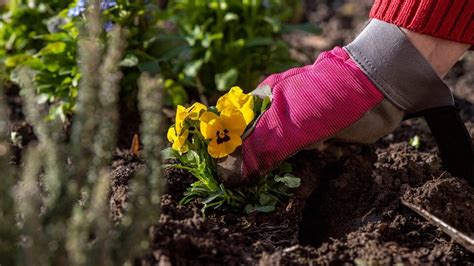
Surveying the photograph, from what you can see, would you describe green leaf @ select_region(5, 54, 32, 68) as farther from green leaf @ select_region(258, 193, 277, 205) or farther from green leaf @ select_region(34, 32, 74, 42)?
green leaf @ select_region(258, 193, 277, 205)

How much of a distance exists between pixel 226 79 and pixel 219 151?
1.14 meters

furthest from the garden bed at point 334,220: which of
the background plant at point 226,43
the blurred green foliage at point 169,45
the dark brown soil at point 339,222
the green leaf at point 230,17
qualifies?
the green leaf at point 230,17

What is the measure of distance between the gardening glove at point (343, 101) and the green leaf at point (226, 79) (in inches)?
39.1

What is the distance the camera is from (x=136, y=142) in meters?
2.89

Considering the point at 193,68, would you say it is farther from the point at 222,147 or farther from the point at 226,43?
the point at 222,147

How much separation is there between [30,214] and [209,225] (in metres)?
0.64

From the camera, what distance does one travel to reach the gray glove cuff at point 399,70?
233cm

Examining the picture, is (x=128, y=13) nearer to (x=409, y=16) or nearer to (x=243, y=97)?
(x=243, y=97)

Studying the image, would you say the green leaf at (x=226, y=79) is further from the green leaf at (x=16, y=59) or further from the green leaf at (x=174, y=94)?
the green leaf at (x=16, y=59)

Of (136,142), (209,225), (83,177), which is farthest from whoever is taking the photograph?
(136,142)

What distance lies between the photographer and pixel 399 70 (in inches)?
91.6

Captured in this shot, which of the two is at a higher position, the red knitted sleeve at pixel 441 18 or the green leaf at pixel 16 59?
the red knitted sleeve at pixel 441 18

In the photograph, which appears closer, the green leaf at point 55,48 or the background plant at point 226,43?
the green leaf at point 55,48

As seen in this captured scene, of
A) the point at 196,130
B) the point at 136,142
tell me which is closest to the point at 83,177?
the point at 196,130
